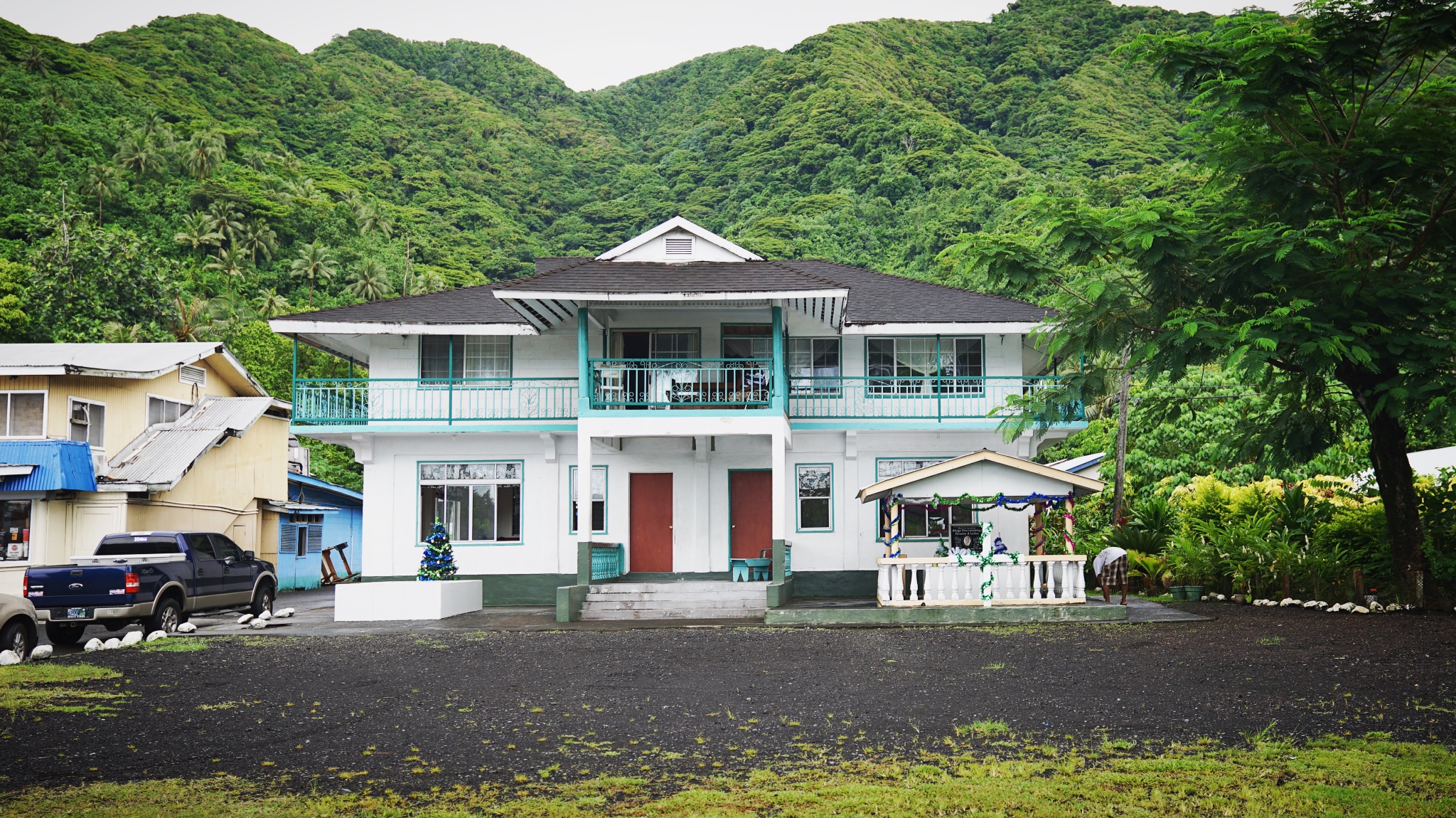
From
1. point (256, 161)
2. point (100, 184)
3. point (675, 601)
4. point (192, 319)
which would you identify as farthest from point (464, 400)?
point (256, 161)

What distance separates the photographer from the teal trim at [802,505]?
2069cm

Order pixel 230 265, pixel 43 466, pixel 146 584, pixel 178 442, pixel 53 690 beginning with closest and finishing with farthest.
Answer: pixel 53 690 → pixel 146 584 → pixel 43 466 → pixel 178 442 → pixel 230 265

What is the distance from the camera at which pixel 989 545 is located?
642 inches

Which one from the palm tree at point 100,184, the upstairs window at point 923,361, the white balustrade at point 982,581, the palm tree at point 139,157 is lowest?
the white balustrade at point 982,581

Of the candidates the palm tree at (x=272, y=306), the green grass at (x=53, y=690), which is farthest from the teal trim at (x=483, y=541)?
the palm tree at (x=272, y=306)

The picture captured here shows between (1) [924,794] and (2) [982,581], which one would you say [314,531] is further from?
(1) [924,794]

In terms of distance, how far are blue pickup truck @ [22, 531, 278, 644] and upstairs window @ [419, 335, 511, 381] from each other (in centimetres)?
473

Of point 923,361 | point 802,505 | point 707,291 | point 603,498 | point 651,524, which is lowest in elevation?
point 651,524

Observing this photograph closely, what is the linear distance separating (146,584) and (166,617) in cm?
73

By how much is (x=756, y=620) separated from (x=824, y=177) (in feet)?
168

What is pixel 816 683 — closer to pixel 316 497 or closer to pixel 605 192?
pixel 316 497

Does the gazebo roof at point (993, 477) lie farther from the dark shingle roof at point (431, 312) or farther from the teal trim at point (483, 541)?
the dark shingle roof at point (431, 312)

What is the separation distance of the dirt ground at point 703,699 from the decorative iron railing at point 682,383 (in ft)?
19.1

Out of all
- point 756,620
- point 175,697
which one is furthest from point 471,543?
point 175,697
